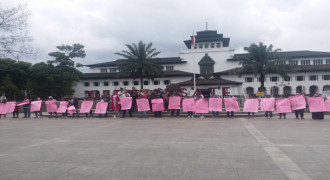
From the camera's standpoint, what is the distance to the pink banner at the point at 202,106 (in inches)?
627

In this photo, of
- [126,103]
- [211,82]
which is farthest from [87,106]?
Answer: [211,82]

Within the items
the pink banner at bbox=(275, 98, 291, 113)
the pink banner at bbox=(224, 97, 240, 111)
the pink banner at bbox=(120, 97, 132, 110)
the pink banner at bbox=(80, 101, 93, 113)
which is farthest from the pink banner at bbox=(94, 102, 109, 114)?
the pink banner at bbox=(275, 98, 291, 113)

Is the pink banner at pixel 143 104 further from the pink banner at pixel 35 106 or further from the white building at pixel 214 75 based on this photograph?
the white building at pixel 214 75

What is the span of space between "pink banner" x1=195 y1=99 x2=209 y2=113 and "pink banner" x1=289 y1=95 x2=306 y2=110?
5143 millimetres

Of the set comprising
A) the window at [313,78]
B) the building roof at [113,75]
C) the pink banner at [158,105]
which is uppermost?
the building roof at [113,75]

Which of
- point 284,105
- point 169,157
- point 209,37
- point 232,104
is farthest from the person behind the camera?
point 209,37

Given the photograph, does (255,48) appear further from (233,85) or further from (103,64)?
(103,64)

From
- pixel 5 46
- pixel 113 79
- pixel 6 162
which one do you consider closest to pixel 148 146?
pixel 6 162

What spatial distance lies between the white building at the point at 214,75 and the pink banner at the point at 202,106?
29.7 m

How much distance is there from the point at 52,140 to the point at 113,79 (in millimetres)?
45706

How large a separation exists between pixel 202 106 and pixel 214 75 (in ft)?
115

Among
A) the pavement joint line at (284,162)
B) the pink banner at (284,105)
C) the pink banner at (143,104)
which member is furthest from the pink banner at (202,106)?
the pavement joint line at (284,162)

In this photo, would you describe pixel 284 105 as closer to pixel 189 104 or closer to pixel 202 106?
pixel 202 106

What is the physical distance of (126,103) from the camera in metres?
16.6
